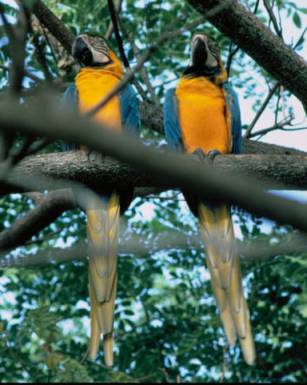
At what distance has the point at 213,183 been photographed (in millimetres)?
886

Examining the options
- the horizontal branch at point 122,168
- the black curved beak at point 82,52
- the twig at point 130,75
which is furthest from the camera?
the black curved beak at point 82,52

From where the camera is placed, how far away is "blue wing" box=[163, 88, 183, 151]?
369 centimetres

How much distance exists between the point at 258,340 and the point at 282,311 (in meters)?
0.26

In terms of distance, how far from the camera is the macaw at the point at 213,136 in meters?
3.14

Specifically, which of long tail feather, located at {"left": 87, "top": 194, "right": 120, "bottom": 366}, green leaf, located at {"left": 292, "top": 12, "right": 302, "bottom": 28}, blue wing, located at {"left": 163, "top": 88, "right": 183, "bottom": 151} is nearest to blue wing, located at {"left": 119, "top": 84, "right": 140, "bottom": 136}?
blue wing, located at {"left": 163, "top": 88, "right": 183, "bottom": 151}

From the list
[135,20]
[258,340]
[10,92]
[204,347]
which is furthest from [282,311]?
[10,92]

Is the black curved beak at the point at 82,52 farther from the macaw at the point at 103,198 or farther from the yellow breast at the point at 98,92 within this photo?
the yellow breast at the point at 98,92

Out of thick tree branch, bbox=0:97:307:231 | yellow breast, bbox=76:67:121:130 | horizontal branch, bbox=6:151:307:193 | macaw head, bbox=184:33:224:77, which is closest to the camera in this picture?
thick tree branch, bbox=0:97:307:231

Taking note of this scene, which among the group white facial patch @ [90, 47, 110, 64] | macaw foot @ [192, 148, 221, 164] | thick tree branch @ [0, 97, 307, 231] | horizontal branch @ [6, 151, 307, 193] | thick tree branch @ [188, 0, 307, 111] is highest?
white facial patch @ [90, 47, 110, 64]

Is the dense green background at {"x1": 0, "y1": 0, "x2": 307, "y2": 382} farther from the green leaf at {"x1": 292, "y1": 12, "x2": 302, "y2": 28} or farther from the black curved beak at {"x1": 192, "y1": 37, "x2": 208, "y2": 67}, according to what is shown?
the black curved beak at {"x1": 192, "y1": 37, "x2": 208, "y2": 67}

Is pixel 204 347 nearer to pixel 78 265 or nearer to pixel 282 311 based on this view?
pixel 282 311

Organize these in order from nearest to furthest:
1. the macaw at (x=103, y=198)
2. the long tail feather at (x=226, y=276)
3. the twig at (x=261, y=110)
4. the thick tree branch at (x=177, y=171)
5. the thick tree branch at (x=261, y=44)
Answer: the thick tree branch at (x=177, y=171), the long tail feather at (x=226, y=276), the macaw at (x=103, y=198), the thick tree branch at (x=261, y=44), the twig at (x=261, y=110)

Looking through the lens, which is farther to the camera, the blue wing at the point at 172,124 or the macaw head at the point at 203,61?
the macaw head at the point at 203,61

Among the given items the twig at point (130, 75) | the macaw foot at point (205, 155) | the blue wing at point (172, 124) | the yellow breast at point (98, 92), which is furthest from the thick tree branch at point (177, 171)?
the blue wing at point (172, 124)
